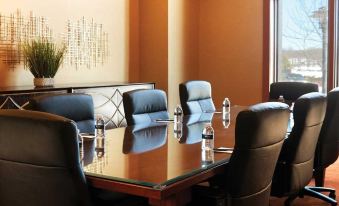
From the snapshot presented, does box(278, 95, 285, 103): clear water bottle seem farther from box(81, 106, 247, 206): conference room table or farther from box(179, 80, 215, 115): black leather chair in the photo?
box(81, 106, 247, 206): conference room table

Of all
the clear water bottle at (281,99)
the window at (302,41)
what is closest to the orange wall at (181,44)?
the window at (302,41)

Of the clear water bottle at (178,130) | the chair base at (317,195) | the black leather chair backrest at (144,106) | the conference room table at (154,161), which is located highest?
the black leather chair backrest at (144,106)

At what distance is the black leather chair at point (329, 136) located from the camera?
130 inches

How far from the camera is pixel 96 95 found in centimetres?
459

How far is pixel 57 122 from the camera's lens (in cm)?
167

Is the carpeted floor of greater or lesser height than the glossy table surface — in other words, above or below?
below

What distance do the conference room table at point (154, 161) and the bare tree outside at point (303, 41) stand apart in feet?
10.6

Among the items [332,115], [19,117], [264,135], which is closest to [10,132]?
[19,117]

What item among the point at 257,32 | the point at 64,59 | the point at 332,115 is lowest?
the point at 332,115

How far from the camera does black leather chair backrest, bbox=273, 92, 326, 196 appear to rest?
268 centimetres

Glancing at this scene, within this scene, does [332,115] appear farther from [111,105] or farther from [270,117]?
[111,105]

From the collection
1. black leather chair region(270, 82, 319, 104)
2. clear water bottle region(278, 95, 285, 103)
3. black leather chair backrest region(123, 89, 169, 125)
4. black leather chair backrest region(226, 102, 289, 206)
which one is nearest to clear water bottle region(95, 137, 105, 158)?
black leather chair backrest region(226, 102, 289, 206)

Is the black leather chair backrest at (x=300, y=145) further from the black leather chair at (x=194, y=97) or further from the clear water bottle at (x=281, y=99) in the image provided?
the clear water bottle at (x=281, y=99)

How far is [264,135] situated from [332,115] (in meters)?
1.53
